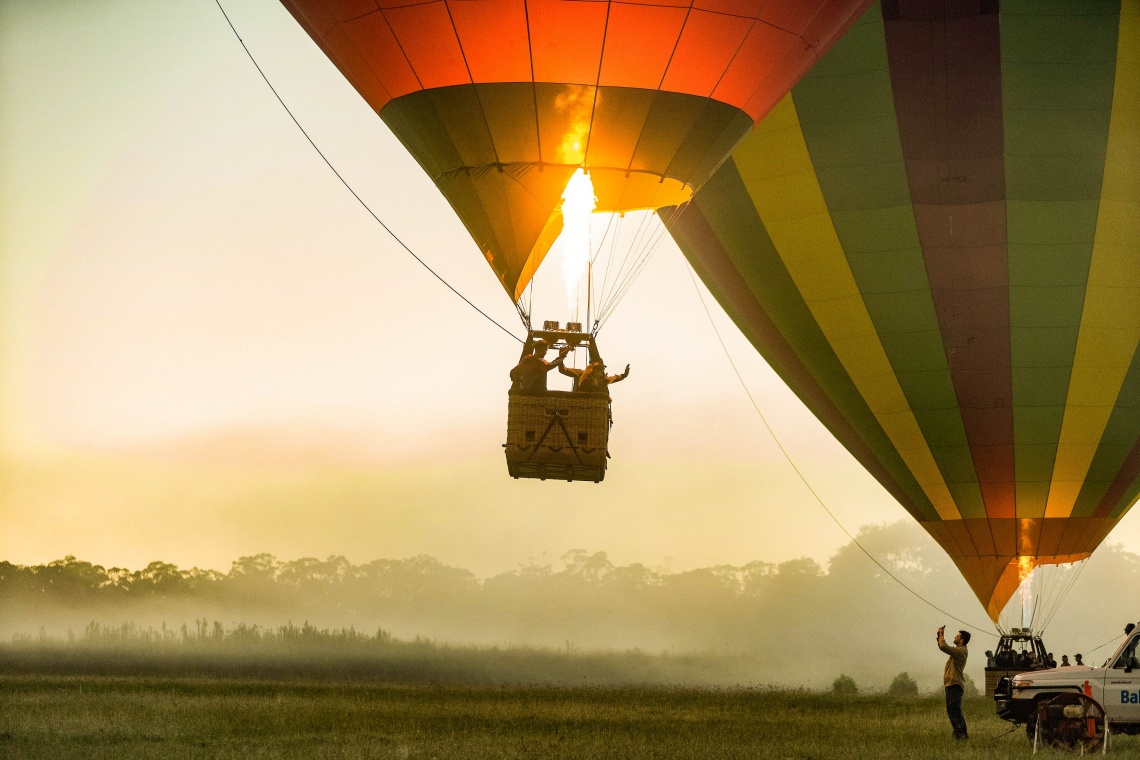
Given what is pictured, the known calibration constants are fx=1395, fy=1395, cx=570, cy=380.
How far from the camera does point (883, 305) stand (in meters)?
17.7

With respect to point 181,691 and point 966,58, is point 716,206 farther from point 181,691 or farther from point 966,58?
point 181,691

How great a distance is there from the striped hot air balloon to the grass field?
381 centimetres

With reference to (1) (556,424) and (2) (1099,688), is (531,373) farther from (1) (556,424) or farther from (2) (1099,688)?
(2) (1099,688)

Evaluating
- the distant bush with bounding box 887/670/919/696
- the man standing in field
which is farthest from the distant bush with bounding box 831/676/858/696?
the man standing in field

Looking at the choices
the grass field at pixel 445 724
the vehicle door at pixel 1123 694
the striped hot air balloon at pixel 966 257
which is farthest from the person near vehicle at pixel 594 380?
the striped hot air balloon at pixel 966 257

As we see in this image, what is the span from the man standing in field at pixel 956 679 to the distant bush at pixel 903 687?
815cm

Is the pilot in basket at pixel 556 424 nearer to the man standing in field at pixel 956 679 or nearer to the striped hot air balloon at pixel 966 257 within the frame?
the man standing in field at pixel 956 679

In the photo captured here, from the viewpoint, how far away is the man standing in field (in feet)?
38.0

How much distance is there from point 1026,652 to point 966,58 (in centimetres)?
831

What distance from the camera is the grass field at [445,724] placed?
9.80 metres

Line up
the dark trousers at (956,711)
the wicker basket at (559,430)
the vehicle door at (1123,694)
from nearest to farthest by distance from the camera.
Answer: the wicker basket at (559,430)
the vehicle door at (1123,694)
the dark trousers at (956,711)

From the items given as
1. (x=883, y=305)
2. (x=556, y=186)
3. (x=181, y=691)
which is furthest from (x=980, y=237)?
(x=181, y=691)

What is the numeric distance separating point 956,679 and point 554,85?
601 centimetres

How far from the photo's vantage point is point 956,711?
1159cm
